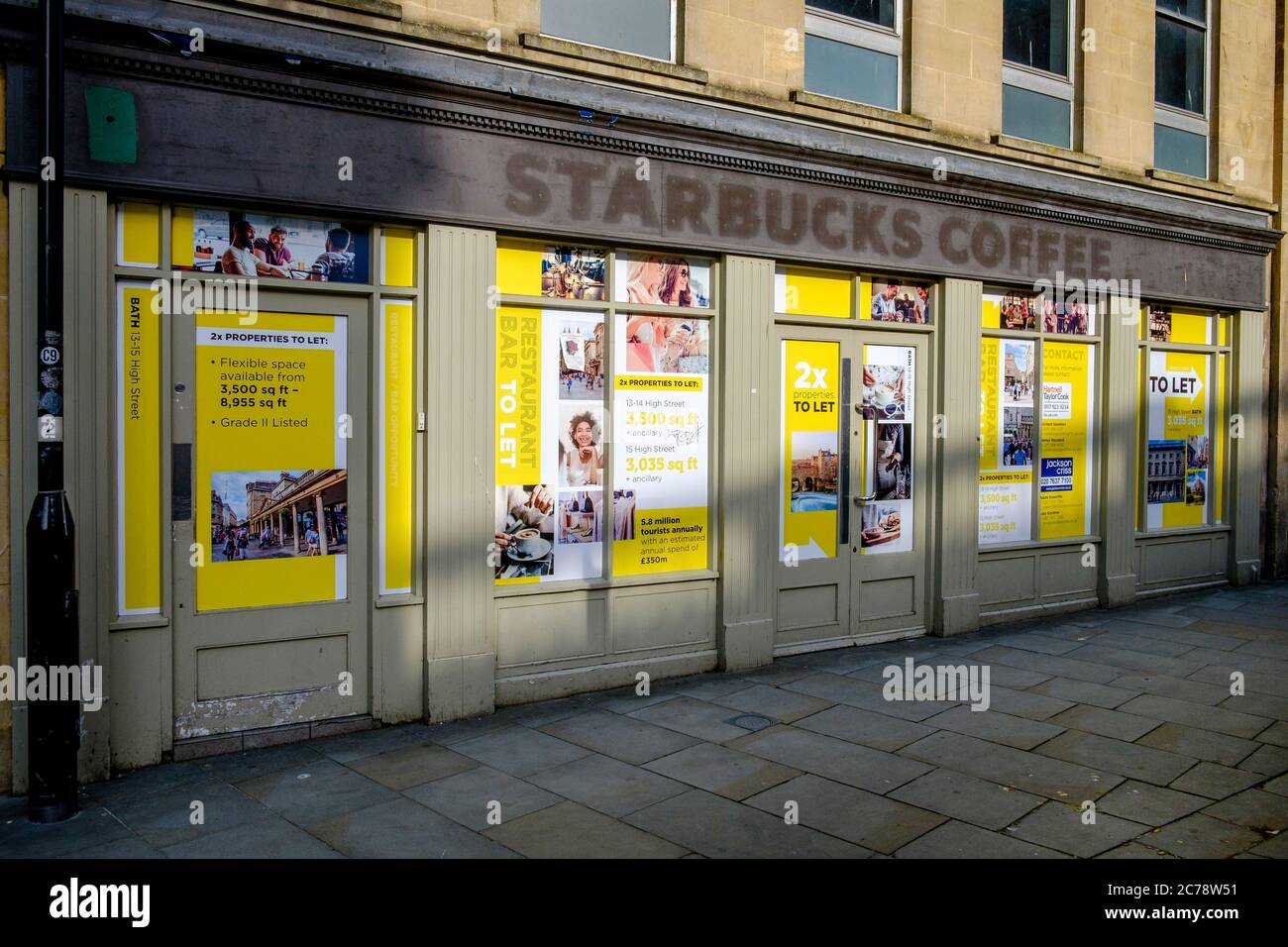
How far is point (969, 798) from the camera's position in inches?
231

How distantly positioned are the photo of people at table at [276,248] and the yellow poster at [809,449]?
154 inches

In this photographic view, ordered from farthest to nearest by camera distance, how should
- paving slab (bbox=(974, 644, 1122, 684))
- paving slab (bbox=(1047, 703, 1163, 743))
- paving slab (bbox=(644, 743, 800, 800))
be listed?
1. paving slab (bbox=(974, 644, 1122, 684))
2. paving slab (bbox=(1047, 703, 1163, 743))
3. paving slab (bbox=(644, 743, 800, 800))

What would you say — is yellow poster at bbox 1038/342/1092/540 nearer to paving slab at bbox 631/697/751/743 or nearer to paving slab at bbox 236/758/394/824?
paving slab at bbox 631/697/751/743

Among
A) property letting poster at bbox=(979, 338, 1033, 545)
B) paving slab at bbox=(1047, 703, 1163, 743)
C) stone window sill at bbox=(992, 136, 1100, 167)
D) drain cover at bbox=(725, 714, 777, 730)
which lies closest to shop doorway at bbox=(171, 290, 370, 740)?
drain cover at bbox=(725, 714, 777, 730)

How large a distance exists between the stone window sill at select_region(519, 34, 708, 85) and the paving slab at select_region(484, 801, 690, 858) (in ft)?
17.7

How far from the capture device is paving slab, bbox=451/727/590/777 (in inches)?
257

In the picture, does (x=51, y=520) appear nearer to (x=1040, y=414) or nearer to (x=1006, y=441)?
(x=1006, y=441)

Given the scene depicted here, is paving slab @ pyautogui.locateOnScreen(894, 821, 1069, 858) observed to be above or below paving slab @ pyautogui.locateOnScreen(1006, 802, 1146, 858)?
below

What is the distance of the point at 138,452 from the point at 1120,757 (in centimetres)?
653

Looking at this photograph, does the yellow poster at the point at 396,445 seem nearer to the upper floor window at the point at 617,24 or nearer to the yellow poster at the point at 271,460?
the yellow poster at the point at 271,460
